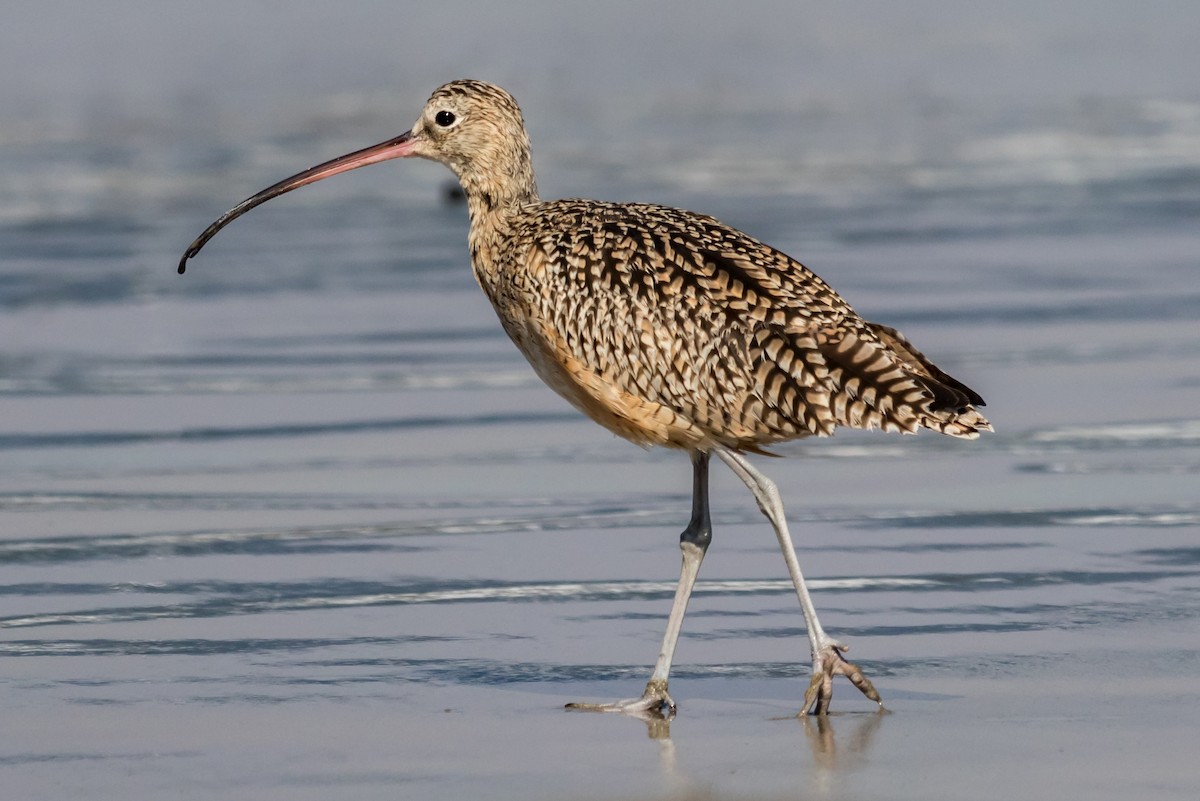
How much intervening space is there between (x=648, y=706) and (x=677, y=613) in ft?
1.27

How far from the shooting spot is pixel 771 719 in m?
6.36

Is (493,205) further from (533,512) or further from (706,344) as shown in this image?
(533,512)

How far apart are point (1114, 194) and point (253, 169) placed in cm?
776

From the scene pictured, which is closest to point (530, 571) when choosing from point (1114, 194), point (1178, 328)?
point (1178, 328)

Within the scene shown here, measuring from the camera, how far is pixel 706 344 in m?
6.68

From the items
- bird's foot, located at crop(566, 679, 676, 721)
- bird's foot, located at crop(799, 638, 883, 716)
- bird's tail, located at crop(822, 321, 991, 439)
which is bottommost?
bird's foot, located at crop(566, 679, 676, 721)

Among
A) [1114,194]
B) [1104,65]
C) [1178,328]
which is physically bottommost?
[1178,328]

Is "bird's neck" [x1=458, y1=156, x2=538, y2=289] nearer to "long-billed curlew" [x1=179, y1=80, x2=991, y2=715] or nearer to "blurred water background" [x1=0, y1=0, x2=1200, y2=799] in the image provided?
"long-billed curlew" [x1=179, y1=80, x2=991, y2=715]

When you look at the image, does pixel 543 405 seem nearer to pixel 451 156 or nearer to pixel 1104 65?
pixel 451 156

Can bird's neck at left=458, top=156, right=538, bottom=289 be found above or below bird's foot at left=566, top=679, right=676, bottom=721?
above

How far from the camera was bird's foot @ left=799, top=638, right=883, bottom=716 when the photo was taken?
6.36 m

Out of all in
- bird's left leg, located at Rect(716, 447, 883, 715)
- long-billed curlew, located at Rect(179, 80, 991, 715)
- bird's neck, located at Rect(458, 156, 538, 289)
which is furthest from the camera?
bird's neck, located at Rect(458, 156, 538, 289)

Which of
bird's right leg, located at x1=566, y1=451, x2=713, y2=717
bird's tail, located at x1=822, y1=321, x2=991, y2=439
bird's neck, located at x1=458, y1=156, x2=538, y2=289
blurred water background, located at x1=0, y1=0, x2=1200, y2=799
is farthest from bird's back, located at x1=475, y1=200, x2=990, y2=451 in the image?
blurred water background, located at x1=0, y1=0, x2=1200, y2=799

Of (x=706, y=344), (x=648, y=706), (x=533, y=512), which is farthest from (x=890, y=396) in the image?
(x=533, y=512)
